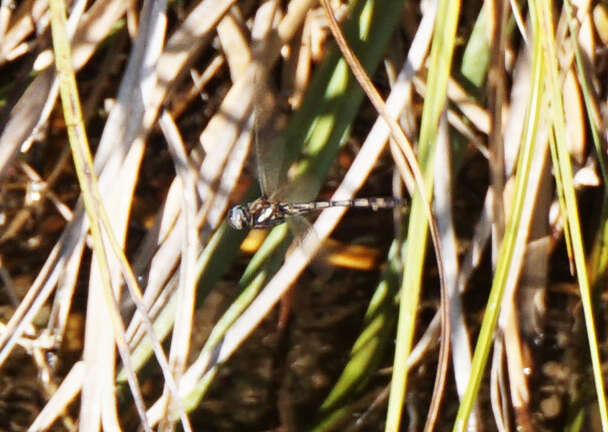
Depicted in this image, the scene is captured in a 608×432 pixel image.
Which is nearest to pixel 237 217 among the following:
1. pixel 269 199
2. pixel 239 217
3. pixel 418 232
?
pixel 239 217

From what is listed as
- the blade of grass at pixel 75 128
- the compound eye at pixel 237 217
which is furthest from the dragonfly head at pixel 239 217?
the blade of grass at pixel 75 128

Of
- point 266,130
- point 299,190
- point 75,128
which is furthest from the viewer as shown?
point 299,190

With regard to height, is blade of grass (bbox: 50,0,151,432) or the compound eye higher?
blade of grass (bbox: 50,0,151,432)

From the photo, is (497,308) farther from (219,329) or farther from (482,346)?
(219,329)

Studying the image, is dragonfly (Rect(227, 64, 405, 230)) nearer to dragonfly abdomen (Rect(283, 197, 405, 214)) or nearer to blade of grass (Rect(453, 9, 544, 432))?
dragonfly abdomen (Rect(283, 197, 405, 214))

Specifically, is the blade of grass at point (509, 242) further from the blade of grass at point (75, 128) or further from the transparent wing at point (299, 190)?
the transparent wing at point (299, 190)

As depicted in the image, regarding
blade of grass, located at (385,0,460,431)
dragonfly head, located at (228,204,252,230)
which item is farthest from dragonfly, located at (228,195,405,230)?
blade of grass, located at (385,0,460,431)

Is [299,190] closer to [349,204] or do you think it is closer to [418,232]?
[349,204]
